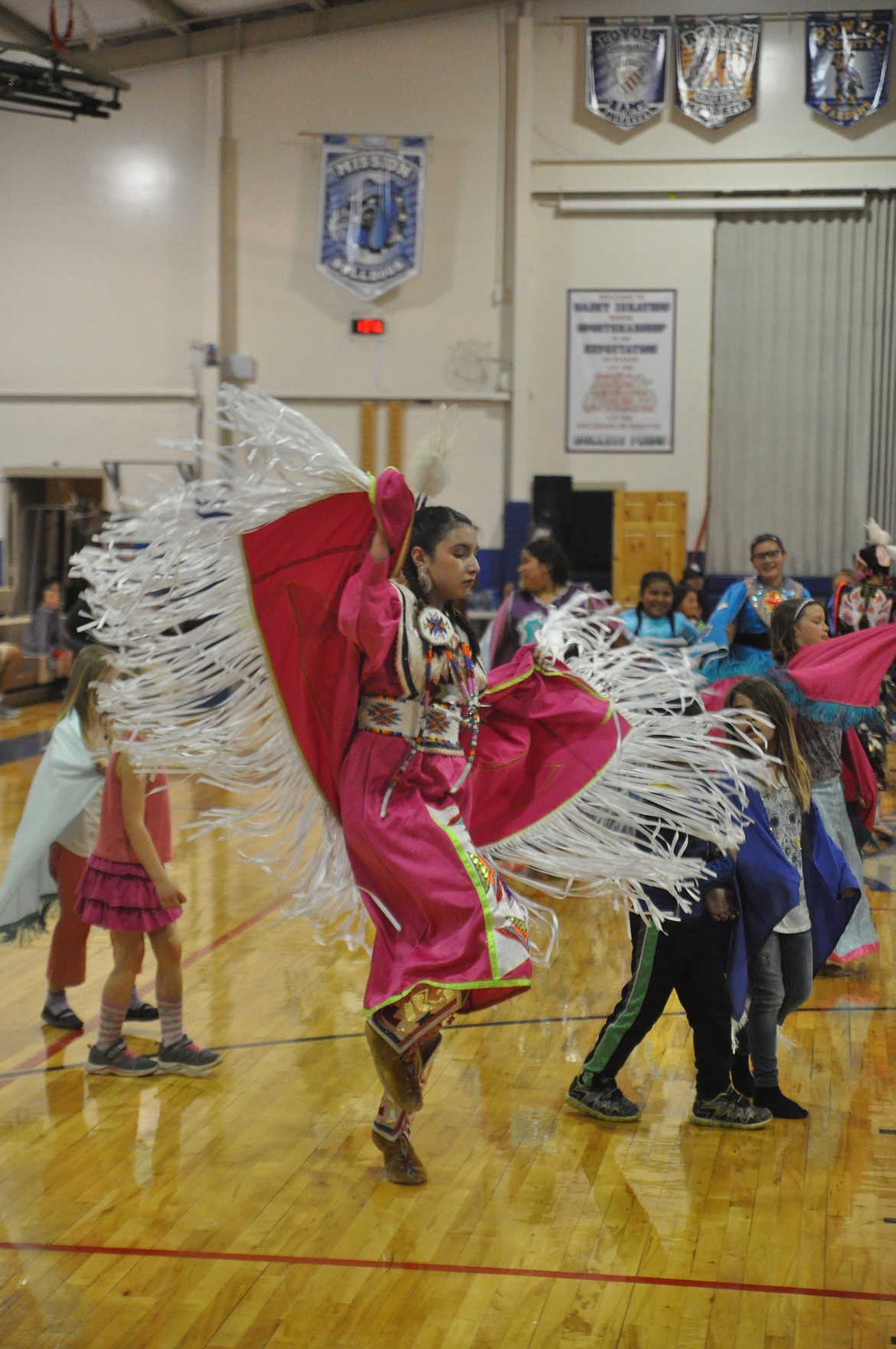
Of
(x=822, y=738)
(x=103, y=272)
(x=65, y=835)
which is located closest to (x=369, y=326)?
(x=103, y=272)

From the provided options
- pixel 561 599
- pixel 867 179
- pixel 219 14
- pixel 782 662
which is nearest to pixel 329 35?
pixel 219 14

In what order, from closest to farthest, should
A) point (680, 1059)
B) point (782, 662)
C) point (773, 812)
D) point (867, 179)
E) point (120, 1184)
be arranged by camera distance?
point (120, 1184) → point (773, 812) → point (680, 1059) → point (782, 662) → point (867, 179)

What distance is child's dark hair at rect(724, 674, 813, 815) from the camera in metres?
3.12

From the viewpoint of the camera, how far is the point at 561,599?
5.63 metres

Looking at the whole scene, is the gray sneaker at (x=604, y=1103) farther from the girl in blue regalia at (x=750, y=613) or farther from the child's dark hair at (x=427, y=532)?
→ the girl in blue regalia at (x=750, y=613)

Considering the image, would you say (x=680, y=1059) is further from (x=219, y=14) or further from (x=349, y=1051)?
(x=219, y=14)

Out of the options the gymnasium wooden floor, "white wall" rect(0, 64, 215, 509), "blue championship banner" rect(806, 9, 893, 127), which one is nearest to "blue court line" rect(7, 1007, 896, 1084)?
the gymnasium wooden floor

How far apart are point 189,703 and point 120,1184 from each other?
3.36ft

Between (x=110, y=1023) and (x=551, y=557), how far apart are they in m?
2.92

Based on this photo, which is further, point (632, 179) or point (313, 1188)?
point (632, 179)

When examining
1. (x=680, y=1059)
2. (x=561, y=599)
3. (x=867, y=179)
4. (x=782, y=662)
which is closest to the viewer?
(x=680, y=1059)

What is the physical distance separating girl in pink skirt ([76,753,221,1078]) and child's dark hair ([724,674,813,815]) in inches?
57.7

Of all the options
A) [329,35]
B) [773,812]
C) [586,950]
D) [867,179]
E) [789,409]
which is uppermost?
[329,35]

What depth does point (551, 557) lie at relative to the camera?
18.4ft
